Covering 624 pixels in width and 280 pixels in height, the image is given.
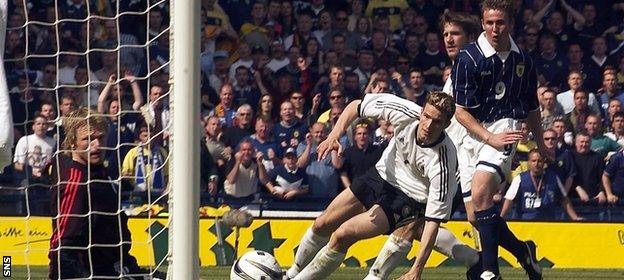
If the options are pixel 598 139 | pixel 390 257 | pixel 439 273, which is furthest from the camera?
pixel 598 139

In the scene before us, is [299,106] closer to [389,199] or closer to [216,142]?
[216,142]

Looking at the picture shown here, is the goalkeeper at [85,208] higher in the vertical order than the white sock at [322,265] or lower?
higher

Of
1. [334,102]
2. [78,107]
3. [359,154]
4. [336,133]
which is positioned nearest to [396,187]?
[336,133]

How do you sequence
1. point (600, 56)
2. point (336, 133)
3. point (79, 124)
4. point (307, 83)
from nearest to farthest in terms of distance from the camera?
point (79, 124)
point (336, 133)
point (307, 83)
point (600, 56)

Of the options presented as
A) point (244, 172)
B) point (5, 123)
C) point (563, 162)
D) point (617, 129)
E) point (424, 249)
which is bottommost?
point (244, 172)

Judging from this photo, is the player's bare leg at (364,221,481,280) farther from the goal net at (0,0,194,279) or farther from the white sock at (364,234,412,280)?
the goal net at (0,0,194,279)

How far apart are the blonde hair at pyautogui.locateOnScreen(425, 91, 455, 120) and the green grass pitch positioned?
9.69 feet

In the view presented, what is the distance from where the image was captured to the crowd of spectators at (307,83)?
45.6 ft

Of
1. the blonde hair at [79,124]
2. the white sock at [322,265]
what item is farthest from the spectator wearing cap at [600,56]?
the blonde hair at [79,124]

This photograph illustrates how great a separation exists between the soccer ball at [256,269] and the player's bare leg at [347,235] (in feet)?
0.95

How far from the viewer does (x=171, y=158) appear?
6.02m

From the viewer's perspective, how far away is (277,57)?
16578 mm

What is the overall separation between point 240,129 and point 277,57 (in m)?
1.86

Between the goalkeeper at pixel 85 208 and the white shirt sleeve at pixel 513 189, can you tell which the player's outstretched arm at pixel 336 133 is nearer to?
the goalkeeper at pixel 85 208
